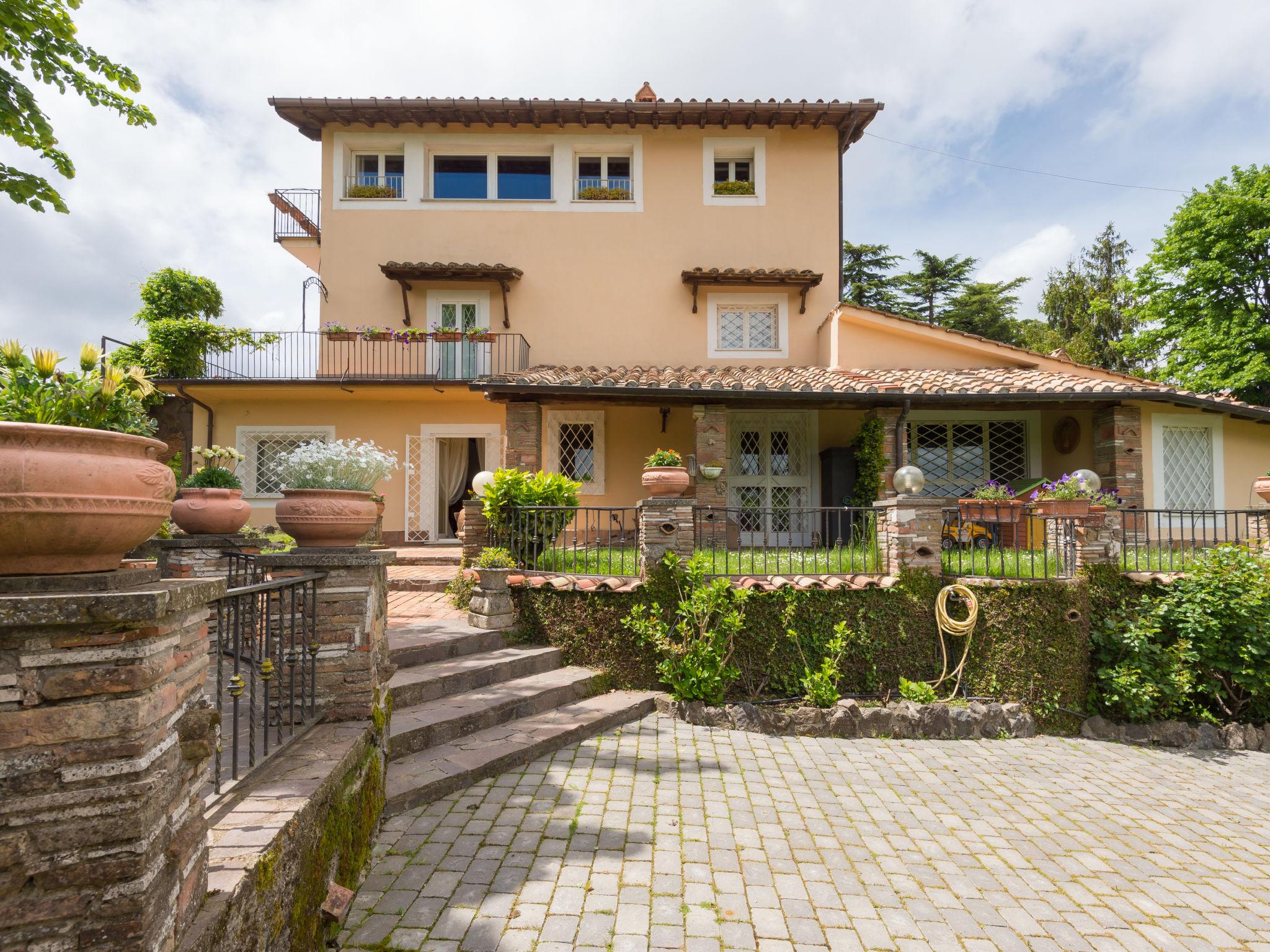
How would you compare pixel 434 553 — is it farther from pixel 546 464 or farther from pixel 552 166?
pixel 552 166

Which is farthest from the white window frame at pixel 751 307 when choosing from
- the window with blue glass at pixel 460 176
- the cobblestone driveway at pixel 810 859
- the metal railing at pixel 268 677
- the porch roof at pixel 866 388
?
the metal railing at pixel 268 677

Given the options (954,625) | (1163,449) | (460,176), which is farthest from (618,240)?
(1163,449)

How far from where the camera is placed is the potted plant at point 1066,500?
23.0ft

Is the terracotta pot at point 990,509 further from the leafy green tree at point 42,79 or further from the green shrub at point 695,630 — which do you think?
the leafy green tree at point 42,79

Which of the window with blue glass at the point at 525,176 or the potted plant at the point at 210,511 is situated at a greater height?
the window with blue glass at the point at 525,176

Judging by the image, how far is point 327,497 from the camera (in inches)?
137

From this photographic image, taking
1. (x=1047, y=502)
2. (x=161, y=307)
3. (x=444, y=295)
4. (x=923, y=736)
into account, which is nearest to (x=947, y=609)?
(x=923, y=736)

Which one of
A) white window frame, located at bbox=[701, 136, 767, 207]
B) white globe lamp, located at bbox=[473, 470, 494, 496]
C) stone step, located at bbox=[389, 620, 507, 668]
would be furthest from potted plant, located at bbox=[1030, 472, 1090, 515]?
white window frame, located at bbox=[701, 136, 767, 207]

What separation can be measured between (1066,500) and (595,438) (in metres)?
7.53

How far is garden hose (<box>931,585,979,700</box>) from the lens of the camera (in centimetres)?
644

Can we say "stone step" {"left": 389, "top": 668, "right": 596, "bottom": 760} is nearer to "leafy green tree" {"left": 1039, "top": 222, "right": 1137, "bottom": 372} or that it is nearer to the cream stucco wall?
the cream stucco wall

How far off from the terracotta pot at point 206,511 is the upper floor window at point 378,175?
32.4ft

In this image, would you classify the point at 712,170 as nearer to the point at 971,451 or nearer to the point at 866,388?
the point at 866,388

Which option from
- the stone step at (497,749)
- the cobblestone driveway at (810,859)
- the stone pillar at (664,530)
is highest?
the stone pillar at (664,530)
